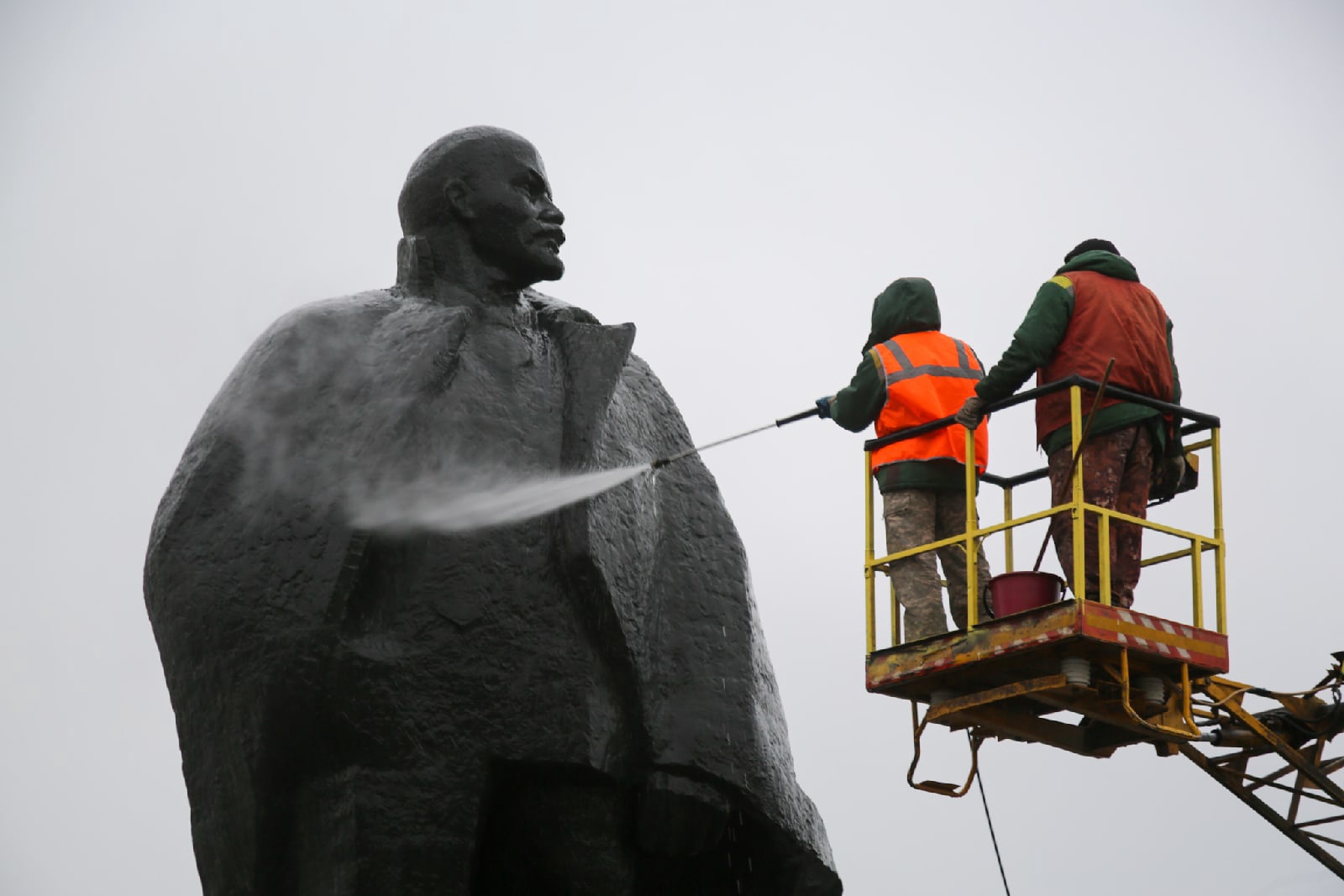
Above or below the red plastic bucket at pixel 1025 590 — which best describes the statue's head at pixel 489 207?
above

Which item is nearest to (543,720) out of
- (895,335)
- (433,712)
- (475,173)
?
(433,712)

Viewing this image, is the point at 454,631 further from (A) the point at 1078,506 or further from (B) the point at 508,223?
(A) the point at 1078,506

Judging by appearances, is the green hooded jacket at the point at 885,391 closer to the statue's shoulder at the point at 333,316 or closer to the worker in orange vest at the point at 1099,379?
the worker in orange vest at the point at 1099,379

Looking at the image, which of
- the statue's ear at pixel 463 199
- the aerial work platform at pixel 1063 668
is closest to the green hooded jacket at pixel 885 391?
the aerial work platform at pixel 1063 668

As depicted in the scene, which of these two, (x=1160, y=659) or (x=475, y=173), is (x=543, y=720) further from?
(x=1160, y=659)

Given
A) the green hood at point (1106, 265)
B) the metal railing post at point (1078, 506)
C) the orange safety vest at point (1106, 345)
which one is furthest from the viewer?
the green hood at point (1106, 265)

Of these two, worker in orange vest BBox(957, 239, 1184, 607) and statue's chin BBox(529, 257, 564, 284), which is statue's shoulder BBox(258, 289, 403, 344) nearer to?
Result: statue's chin BBox(529, 257, 564, 284)

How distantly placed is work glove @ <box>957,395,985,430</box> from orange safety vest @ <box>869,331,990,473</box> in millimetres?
246

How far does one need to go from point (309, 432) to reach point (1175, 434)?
4.10m

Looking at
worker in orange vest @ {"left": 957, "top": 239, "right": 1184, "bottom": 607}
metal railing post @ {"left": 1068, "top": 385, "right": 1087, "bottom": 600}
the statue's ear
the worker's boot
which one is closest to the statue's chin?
the statue's ear

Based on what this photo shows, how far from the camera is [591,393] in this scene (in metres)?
9.52

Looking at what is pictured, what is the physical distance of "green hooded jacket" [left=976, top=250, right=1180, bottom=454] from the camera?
10547 millimetres

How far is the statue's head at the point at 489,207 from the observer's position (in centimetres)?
971

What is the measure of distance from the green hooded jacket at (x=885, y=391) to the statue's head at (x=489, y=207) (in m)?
1.90
